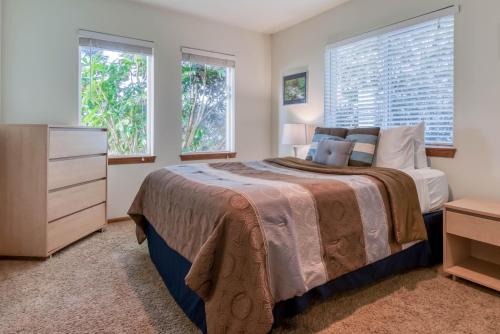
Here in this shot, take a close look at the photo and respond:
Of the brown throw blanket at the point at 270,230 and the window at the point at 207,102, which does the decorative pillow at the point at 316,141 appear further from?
the window at the point at 207,102

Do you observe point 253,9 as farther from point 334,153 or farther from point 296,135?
point 334,153

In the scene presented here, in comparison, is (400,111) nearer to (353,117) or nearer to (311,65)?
(353,117)

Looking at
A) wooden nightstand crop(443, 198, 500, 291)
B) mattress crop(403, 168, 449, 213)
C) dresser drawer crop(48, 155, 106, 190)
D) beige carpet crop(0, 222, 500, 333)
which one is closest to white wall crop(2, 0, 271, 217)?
dresser drawer crop(48, 155, 106, 190)

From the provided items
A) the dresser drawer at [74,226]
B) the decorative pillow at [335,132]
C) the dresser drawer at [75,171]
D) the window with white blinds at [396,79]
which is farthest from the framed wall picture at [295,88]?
the dresser drawer at [74,226]

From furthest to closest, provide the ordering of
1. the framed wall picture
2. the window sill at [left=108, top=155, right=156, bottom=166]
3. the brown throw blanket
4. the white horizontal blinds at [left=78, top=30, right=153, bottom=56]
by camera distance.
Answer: the framed wall picture, the window sill at [left=108, top=155, right=156, bottom=166], the white horizontal blinds at [left=78, top=30, right=153, bottom=56], the brown throw blanket

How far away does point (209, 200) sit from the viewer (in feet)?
4.93

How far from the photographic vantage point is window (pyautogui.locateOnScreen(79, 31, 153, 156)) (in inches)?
129

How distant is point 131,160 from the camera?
11.5 ft

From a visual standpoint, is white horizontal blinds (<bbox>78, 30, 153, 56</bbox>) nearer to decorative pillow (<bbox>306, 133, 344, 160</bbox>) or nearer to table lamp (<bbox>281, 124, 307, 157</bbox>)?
table lamp (<bbox>281, 124, 307, 157</bbox>)

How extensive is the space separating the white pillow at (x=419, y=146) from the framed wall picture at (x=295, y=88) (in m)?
1.63

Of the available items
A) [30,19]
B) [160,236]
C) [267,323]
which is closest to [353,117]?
[160,236]

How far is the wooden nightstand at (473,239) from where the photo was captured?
1.88 meters

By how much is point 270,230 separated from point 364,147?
1.63 m

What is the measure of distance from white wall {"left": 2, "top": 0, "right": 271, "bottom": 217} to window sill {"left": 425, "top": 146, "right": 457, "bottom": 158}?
7.77 feet
